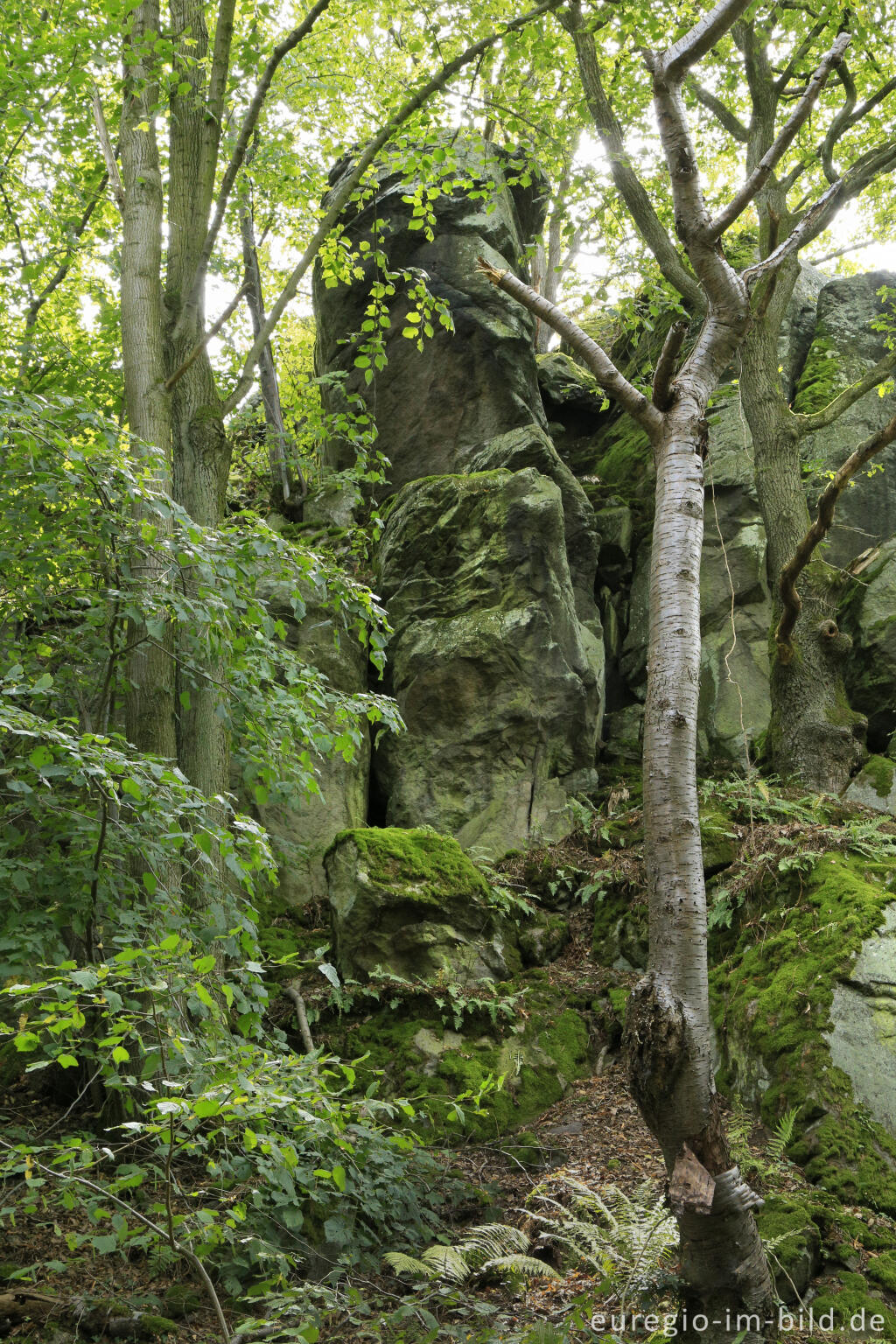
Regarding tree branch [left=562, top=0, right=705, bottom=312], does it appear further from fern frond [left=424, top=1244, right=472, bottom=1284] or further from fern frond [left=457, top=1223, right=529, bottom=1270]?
fern frond [left=424, top=1244, right=472, bottom=1284]

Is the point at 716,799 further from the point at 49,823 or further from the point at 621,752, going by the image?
the point at 49,823

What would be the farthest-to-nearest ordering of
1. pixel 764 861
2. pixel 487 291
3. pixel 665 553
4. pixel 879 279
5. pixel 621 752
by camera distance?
1. pixel 879 279
2. pixel 487 291
3. pixel 621 752
4. pixel 764 861
5. pixel 665 553

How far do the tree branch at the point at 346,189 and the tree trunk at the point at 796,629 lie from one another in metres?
4.08

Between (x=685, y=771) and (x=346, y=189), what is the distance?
17.5 feet

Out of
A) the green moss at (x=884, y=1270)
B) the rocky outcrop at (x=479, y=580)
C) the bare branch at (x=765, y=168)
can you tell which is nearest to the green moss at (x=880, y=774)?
the rocky outcrop at (x=479, y=580)

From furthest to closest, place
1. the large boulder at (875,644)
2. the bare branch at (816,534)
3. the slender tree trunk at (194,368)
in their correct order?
the large boulder at (875,644), the bare branch at (816,534), the slender tree trunk at (194,368)

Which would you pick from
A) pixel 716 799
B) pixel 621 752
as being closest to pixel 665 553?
pixel 716 799

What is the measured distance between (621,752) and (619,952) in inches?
141

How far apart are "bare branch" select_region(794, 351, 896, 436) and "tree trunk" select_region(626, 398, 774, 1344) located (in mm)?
6429

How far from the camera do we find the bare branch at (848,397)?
8422 millimetres

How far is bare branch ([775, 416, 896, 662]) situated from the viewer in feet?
21.1

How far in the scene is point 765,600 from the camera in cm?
1089

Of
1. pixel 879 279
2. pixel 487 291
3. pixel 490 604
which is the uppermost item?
pixel 879 279

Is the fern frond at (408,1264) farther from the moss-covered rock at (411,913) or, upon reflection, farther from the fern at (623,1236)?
the moss-covered rock at (411,913)
